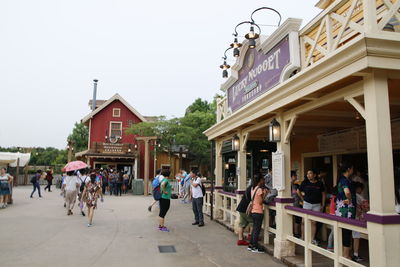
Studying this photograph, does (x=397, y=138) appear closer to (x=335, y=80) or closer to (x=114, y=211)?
(x=335, y=80)

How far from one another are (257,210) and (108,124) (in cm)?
2423

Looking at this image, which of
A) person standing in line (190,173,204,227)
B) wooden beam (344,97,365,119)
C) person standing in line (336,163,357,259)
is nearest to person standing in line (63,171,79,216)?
person standing in line (190,173,204,227)

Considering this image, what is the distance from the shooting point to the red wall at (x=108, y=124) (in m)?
28.8

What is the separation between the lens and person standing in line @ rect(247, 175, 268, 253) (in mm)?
6668

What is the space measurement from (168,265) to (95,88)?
30072 millimetres

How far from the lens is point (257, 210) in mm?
6660

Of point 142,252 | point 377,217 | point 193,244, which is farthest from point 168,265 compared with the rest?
point 377,217

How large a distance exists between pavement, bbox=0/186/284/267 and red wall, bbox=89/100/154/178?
1769 centimetres

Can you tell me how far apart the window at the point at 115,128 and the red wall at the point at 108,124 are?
26cm

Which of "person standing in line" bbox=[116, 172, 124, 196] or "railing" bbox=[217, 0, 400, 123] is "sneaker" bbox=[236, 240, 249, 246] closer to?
"railing" bbox=[217, 0, 400, 123]

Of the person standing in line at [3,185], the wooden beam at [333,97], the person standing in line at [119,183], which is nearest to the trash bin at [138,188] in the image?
the person standing in line at [119,183]

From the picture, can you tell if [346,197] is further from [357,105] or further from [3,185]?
[3,185]

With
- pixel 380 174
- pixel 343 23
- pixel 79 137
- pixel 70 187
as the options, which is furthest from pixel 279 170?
pixel 79 137

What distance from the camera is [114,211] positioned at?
1263 centimetres
